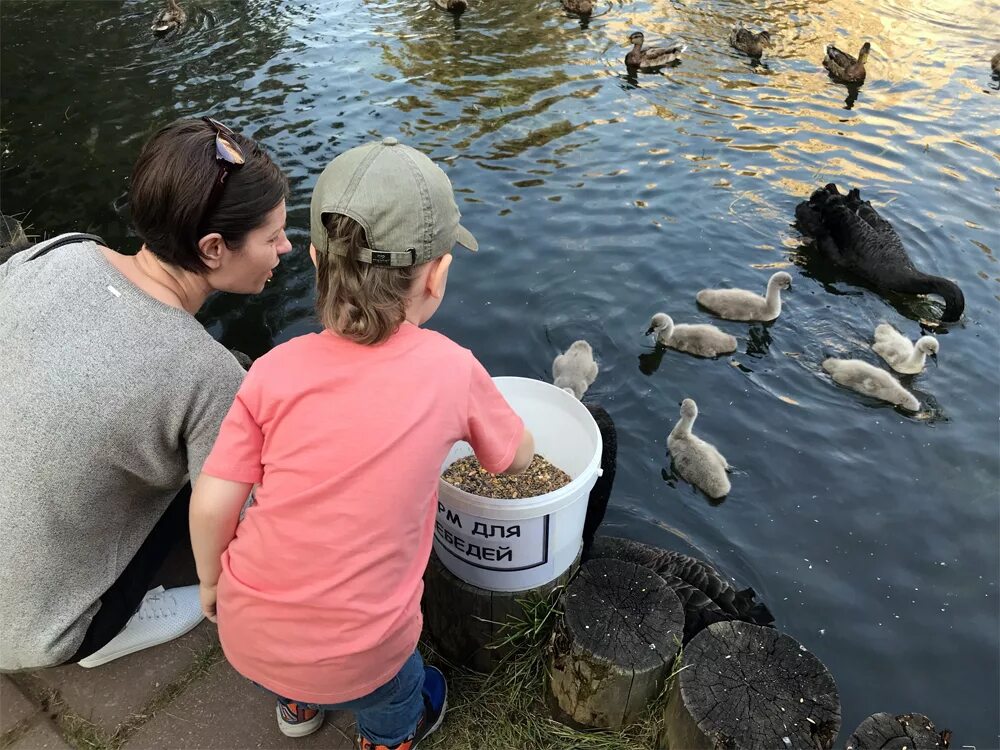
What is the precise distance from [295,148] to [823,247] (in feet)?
21.8

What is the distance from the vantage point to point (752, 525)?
487cm

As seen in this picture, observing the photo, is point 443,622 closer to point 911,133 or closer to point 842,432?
point 842,432

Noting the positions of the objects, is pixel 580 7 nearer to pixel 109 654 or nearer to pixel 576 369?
pixel 576 369

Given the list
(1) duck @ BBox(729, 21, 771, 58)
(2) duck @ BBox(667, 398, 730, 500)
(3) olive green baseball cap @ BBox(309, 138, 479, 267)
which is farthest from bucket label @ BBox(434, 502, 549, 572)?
(1) duck @ BBox(729, 21, 771, 58)

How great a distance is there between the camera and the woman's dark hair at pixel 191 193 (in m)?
2.38

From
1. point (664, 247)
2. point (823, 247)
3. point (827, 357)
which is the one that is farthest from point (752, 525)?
point (823, 247)

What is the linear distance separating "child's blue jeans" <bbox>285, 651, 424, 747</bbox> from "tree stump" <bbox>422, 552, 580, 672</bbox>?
0.50 m

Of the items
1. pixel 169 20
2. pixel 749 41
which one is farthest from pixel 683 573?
pixel 169 20

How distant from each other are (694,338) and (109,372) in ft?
16.0

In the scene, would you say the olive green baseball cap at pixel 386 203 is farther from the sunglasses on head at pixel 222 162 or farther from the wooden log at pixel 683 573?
the wooden log at pixel 683 573

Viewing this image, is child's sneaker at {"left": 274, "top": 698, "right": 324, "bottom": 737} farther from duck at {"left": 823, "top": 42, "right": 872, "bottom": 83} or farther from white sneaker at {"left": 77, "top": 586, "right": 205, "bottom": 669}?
duck at {"left": 823, "top": 42, "right": 872, "bottom": 83}

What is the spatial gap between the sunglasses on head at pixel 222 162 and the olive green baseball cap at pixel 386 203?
0.47 meters

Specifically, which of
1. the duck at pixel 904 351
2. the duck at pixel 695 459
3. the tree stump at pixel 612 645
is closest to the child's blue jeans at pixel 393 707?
the tree stump at pixel 612 645

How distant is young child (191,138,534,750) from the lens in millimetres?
2031
